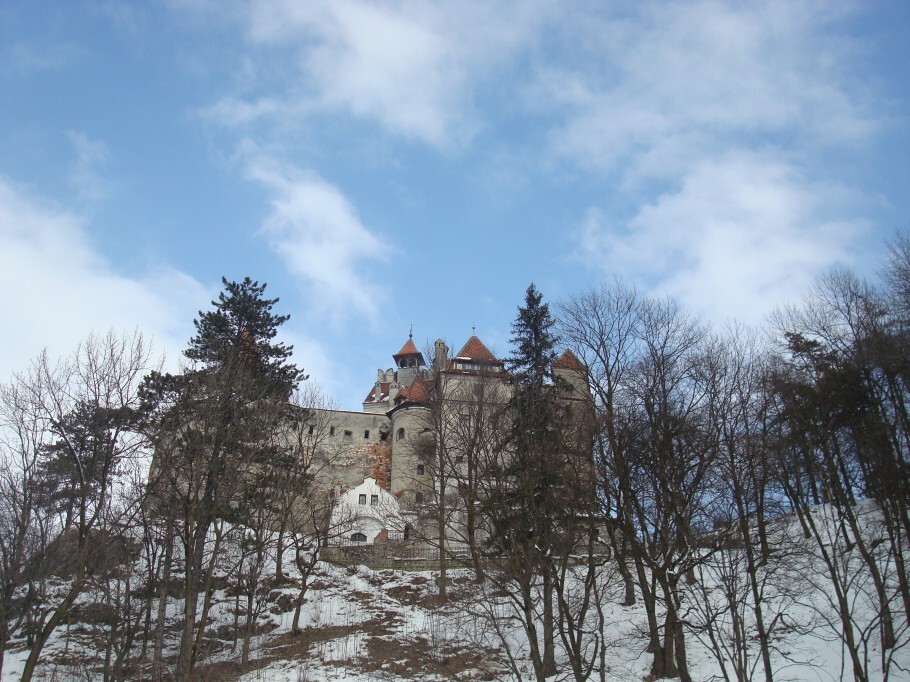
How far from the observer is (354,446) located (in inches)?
2218

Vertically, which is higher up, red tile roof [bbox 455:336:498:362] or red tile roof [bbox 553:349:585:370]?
red tile roof [bbox 455:336:498:362]

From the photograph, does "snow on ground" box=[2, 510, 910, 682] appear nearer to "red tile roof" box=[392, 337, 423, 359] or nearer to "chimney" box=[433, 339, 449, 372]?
"chimney" box=[433, 339, 449, 372]

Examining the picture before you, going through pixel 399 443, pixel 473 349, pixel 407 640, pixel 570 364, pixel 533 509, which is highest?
pixel 473 349

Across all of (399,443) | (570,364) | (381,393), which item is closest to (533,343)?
Result: (570,364)

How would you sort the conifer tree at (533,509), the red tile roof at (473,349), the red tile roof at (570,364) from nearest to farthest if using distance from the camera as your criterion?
the conifer tree at (533,509) < the red tile roof at (570,364) < the red tile roof at (473,349)

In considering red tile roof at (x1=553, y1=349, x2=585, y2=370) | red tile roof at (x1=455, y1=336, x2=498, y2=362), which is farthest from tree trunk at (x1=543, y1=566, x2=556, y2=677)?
red tile roof at (x1=455, y1=336, x2=498, y2=362)

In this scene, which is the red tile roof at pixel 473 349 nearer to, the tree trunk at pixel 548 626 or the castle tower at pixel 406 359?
the castle tower at pixel 406 359

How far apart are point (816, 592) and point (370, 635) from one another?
14627mm

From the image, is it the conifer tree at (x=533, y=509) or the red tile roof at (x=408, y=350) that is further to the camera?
the red tile roof at (x=408, y=350)

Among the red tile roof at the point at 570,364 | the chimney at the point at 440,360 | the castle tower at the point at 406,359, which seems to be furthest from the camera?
the castle tower at the point at 406,359

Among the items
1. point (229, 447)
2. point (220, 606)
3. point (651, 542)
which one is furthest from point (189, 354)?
point (651, 542)

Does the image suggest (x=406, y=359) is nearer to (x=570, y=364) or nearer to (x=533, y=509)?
(x=570, y=364)

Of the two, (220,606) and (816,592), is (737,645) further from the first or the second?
(220,606)

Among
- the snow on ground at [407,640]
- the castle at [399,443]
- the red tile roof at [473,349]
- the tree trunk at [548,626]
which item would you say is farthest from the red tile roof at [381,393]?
the tree trunk at [548,626]
